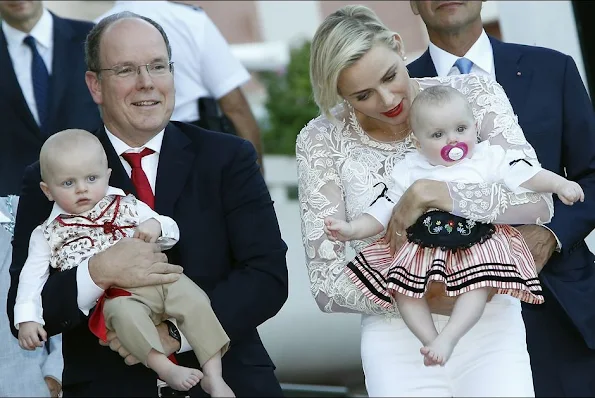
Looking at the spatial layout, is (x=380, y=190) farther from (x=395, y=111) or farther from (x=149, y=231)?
(x=149, y=231)

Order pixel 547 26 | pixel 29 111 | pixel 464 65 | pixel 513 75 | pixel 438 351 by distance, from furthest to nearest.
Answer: pixel 547 26 → pixel 29 111 → pixel 464 65 → pixel 513 75 → pixel 438 351

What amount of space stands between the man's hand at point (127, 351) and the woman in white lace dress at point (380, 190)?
0.55 m

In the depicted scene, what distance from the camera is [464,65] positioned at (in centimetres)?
484

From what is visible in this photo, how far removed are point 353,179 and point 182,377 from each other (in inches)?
37.8

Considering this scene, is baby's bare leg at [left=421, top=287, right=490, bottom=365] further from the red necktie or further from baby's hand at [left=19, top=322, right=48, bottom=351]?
baby's hand at [left=19, top=322, right=48, bottom=351]

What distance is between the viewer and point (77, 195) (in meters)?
3.80

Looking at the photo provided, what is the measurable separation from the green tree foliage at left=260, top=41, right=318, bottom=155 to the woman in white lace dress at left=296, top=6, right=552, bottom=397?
7.11m

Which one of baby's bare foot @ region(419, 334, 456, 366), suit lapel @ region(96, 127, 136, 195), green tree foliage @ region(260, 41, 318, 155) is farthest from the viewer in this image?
green tree foliage @ region(260, 41, 318, 155)

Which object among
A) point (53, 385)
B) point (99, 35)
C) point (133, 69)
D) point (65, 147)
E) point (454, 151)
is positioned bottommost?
point (53, 385)

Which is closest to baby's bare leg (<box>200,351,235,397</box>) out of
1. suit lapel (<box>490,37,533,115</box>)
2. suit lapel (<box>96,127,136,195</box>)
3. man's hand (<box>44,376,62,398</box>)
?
suit lapel (<box>96,127,136,195</box>)

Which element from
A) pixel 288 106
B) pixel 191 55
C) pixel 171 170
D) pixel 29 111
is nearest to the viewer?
pixel 171 170

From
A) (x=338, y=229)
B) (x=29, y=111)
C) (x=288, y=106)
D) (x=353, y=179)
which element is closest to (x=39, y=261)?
(x=338, y=229)

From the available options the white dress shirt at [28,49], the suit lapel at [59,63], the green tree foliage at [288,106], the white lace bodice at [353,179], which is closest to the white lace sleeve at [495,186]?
the white lace bodice at [353,179]

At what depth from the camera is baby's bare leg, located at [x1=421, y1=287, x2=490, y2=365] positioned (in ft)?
11.5
